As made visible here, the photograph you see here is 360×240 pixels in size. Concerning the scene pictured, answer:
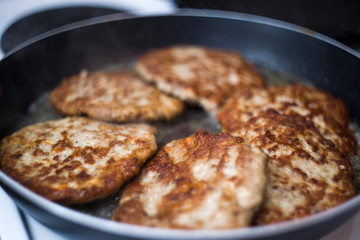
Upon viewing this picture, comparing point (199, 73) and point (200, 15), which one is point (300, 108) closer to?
point (199, 73)

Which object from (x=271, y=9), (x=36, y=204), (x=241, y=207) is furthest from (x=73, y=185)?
(x=271, y=9)

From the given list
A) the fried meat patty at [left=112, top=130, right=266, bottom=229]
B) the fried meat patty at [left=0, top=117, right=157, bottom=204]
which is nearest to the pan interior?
the fried meat patty at [left=0, top=117, right=157, bottom=204]

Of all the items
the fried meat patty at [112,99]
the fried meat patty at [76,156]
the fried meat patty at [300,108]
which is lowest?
the fried meat patty at [76,156]

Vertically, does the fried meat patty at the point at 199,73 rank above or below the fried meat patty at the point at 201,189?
above

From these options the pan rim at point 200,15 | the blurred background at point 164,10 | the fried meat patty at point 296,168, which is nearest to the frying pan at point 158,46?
the pan rim at point 200,15

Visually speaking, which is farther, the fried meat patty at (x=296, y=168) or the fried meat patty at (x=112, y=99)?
the fried meat patty at (x=112, y=99)

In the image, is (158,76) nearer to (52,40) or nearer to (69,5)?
(52,40)

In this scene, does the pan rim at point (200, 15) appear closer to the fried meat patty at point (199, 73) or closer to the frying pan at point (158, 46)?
the frying pan at point (158, 46)
